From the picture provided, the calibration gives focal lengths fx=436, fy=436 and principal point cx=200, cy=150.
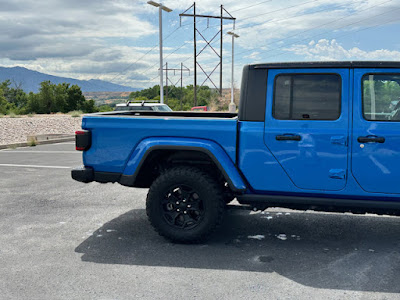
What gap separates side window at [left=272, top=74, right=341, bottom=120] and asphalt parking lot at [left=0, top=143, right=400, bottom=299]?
1.48 metres

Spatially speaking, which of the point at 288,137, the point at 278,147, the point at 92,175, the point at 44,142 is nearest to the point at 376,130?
the point at 288,137

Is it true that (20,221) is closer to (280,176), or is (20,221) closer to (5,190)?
(5,190)

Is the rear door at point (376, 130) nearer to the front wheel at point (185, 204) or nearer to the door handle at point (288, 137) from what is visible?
the door handle at point (288, 137)

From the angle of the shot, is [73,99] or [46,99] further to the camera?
[73,99]

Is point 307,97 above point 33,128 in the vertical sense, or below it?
above

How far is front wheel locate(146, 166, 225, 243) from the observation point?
190 inches

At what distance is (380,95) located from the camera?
454 cm

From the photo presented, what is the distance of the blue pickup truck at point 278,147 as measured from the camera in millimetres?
4477

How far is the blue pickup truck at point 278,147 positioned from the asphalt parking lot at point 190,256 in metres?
0.48

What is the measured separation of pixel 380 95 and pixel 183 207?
8.00 ft

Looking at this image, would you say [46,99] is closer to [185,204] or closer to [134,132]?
[134,132]

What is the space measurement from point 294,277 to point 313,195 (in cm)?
99

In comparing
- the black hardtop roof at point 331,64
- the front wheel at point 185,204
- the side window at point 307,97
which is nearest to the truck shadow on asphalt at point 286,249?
the front wheel at point 185,204

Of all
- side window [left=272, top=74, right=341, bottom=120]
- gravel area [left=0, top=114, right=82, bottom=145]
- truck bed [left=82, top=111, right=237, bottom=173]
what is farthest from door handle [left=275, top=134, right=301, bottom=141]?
gravel area [left=0, top=114, right=82, bottom=145]
